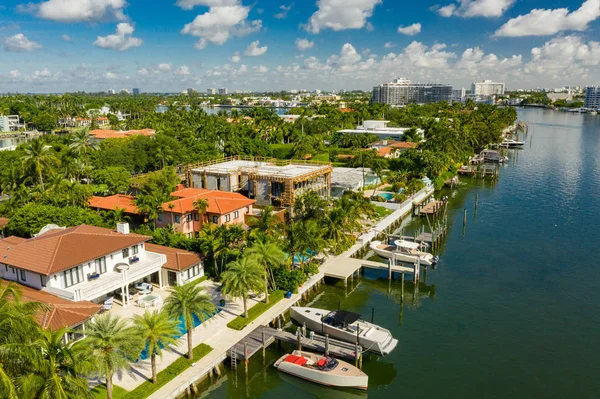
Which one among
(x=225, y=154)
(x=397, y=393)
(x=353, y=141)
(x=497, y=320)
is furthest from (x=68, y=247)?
(x=353, y=141)

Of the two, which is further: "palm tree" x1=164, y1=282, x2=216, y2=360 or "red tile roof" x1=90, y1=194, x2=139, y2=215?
"red tile roof" x1=90, y1=194, x2=139, y2=215

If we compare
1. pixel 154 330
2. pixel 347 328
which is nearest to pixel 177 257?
pixel 154 330

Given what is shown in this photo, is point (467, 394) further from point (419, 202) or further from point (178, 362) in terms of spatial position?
point (419, 202)

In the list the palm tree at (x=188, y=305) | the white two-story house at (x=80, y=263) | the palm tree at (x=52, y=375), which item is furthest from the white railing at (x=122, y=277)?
the palm tree at (x=52, y=375)

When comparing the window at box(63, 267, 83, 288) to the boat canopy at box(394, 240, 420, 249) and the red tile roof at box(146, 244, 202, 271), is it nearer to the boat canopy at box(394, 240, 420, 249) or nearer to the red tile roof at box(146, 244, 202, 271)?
the red tile roof at box(146, 244, 202, 271)

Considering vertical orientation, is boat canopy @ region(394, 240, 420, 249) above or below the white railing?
below

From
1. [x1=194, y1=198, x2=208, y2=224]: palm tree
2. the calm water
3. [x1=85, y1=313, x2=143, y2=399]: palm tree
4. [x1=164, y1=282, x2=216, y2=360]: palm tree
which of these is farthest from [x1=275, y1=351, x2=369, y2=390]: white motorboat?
[x1=194, y1=198, x2=208, y2=224]: palm tree

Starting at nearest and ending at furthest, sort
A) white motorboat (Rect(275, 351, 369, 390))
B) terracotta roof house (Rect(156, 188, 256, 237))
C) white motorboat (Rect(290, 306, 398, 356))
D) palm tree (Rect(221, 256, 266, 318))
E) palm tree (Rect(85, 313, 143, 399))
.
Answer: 1. palm tree (Rect(85, 313, 143, 399))
2. white motorboat (Rect(275, 351, 369, 390))
3. white motorboat (Rect(290, 306, 398, 356))
4. palm tree (Rect(221, 256, 266, 318))
5. terracotta roof house (Rect(156, 188, 256, 237))

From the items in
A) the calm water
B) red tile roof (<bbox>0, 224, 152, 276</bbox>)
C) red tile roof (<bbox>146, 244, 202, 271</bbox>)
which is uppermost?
red tile roof (<bbox>0, 224, 152, 276</bbox>)

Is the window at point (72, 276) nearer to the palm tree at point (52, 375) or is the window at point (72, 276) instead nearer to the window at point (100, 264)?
the window at point (100, 264)
